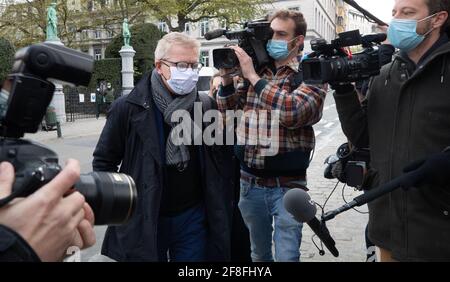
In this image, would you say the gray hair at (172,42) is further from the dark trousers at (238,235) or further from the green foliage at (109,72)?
the green foliage at (109,72)

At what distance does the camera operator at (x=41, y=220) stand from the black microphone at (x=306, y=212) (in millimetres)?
1132

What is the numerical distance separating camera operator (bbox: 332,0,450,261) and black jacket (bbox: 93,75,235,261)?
855 mm

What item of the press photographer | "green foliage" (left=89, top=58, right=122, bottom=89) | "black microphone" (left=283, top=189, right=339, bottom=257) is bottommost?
"green foliage" (left=89, top=58, right=122, bottom=89)

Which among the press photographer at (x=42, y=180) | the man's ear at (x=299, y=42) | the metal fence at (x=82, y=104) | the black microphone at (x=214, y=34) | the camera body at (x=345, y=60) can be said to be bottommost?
the metal fence at (x=82, y=104)

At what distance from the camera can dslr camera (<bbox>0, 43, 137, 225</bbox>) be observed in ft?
3.58

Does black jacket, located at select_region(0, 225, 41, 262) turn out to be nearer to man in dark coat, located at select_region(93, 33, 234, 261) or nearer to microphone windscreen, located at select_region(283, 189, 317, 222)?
microphone windscreen, located at select_region(283, 189, 317, 222)

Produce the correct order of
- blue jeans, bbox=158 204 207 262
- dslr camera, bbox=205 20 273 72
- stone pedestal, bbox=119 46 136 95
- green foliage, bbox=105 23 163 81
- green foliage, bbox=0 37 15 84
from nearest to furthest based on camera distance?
blue jeans, bbox=158 204 207 262 < dslr camera, bbox=205 20 273 72 < green foliage, bbox=0 37 15 84 < stone pedestal, bbox=119 46 136 95 < green foliage, bbox=105 23 163 81

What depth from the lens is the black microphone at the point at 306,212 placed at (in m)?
1.96

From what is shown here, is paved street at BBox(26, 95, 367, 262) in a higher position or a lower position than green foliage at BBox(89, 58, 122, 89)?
lower

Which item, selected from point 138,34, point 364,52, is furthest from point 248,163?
point 138,34

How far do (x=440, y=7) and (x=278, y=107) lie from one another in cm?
101

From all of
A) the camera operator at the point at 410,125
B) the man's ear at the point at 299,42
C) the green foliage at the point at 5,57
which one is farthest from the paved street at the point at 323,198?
the green foliage at the point at 5,57

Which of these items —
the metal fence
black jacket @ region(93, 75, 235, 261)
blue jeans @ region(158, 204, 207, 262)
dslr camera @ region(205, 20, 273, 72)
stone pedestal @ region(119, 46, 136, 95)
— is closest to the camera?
black jacket @ region(93, 75, 235, 261)

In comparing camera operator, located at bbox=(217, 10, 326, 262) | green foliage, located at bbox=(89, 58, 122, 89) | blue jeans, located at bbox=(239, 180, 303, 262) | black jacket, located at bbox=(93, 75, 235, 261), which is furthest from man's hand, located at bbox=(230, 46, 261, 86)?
green foliage, located at bbox=(89, 58, 122, 89)
